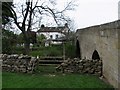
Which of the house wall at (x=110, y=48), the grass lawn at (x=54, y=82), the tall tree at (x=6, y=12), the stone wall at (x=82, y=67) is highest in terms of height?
the tall tree at (x=6, y=12)

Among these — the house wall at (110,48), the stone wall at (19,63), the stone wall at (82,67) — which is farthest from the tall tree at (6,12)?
the house wall at (110,48)

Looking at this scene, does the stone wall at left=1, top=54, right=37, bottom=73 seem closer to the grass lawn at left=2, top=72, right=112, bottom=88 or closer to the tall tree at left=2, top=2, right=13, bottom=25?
the grass lawn at left=2, top=72, right=112, bottom=88

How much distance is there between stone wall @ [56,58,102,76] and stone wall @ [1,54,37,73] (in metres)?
1.24

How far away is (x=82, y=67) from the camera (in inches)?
474

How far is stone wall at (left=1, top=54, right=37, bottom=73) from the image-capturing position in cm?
1239

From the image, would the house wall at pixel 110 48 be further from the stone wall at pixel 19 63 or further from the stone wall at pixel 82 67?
the stone wall at pixel 19 63

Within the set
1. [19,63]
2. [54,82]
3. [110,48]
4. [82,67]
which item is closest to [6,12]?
[19,63]

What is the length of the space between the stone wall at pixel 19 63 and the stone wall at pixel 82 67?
48.7 inches

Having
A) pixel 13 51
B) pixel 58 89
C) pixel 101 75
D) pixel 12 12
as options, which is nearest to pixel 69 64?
pixel 101 75

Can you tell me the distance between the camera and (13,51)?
24922 mm

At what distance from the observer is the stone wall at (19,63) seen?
488 inches

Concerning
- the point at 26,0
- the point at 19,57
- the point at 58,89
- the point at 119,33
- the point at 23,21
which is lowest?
the point at 58,89

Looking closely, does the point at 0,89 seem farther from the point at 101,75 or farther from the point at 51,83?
the point at 101,75

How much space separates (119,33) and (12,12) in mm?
15474
